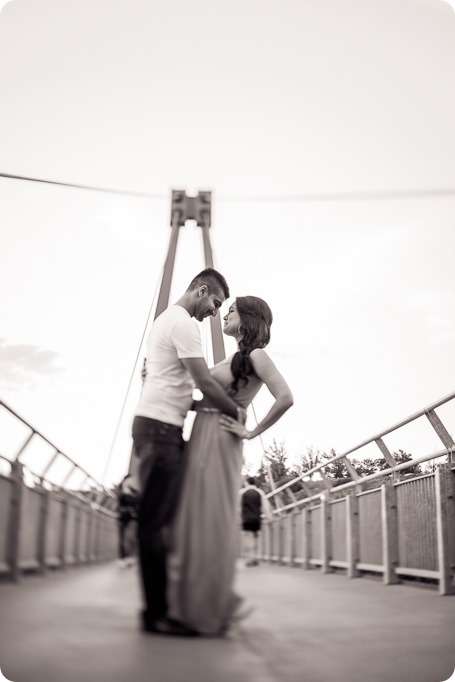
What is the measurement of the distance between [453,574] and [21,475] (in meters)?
1.54

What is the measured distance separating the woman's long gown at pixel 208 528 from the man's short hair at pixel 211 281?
8.8 inches

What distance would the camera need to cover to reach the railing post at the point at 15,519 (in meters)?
1.88

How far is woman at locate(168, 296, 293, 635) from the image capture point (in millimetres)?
1781

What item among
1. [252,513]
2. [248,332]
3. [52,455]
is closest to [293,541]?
[252,513]

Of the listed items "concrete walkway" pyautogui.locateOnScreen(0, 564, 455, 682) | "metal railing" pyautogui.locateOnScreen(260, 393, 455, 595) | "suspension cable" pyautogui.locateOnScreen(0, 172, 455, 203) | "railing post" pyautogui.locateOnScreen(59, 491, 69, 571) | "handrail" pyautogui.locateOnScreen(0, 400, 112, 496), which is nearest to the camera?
"concrete walkway" pyautogui.locateOnScreen(0, 564, 455, 682)

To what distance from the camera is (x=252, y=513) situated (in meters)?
1.97

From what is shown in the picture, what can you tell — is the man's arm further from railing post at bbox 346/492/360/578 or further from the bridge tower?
railing post at bbox 346/492/360/578

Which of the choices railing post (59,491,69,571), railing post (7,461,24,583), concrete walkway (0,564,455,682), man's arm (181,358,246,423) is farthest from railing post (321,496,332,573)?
railing post (7,461,24,583)

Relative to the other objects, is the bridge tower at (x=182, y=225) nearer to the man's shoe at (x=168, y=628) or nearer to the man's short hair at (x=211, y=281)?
the man's short hair at (x=211, y=281)

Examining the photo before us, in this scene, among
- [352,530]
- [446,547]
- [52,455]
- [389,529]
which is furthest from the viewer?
[389,529]

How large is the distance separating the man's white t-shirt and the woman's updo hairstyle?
0.11 m

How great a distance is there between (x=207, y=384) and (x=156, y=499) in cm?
32

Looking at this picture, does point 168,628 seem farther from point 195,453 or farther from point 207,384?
point 207,384

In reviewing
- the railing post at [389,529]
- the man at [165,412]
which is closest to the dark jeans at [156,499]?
the man at [165,412]
